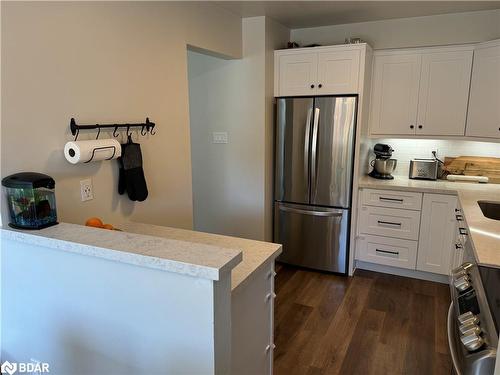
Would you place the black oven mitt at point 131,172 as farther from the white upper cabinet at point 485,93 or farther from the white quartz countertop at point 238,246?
the white upper cabinet at point 485,93

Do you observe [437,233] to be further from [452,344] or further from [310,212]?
[452,344]

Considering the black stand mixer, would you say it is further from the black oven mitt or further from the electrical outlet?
the electrical outlet

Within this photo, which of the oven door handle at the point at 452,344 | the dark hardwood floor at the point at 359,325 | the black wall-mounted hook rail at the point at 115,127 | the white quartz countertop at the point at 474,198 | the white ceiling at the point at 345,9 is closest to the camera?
the oven door handle at the point at 452,344

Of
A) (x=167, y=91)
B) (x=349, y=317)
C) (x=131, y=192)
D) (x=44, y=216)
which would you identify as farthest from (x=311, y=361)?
(x=167, y=91)

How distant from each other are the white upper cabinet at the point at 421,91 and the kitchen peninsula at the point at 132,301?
2423 mm

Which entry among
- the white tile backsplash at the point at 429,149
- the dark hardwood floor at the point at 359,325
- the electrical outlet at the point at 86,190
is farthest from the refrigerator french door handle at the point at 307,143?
the electrical outlet at the point at 86,190

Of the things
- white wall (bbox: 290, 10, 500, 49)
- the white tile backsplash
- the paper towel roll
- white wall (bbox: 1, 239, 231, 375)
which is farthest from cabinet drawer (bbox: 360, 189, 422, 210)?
white wall (bbox: 1, 239, 231, 375)

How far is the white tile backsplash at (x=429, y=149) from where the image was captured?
3.50m

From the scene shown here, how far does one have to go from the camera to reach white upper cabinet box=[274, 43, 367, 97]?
3.27 metres

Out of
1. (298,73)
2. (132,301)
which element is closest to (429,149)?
(298,73)

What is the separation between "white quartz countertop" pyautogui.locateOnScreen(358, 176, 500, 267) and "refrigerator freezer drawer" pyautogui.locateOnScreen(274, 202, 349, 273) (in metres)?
0.44

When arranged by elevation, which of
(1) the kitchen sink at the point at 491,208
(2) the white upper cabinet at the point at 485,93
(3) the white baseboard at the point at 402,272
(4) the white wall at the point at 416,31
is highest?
(4) the white wall at the point at 416,31

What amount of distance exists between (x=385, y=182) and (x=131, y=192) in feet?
7.94

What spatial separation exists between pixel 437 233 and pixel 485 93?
4.20ft
